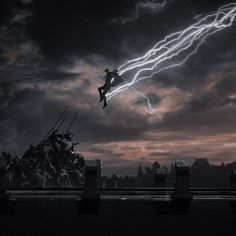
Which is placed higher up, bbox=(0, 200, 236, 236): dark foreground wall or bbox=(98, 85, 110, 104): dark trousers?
bbox=(98, 85, 110, 104): dark trousers

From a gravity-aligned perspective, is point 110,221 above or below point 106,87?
below

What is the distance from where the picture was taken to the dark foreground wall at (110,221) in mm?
25328

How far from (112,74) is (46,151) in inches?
1333

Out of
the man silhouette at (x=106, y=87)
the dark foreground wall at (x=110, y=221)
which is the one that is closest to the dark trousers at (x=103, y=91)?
the man silhouette at (x=106, y=87)

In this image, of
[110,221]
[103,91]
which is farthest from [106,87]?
[110,221]

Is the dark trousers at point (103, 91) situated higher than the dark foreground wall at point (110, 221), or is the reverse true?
the dark trousers at point (103, 91)

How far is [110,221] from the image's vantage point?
27469 mm

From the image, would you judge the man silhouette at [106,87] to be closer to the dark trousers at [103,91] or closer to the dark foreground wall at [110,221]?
A: the dark trousers at [103,91]

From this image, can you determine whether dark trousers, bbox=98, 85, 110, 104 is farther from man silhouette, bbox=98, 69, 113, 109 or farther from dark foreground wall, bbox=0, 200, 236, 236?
dark foreground wall, bbox=0, 200, 236, 236

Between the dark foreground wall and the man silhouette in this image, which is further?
the man silhouette

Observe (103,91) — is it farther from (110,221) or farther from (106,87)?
(110,221)

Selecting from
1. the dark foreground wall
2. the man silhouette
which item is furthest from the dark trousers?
the dark foreground wall

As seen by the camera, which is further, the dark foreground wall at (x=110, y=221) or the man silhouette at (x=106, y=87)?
the man silhouette at (x=106, y=87)

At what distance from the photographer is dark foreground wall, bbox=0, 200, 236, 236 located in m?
25.3
